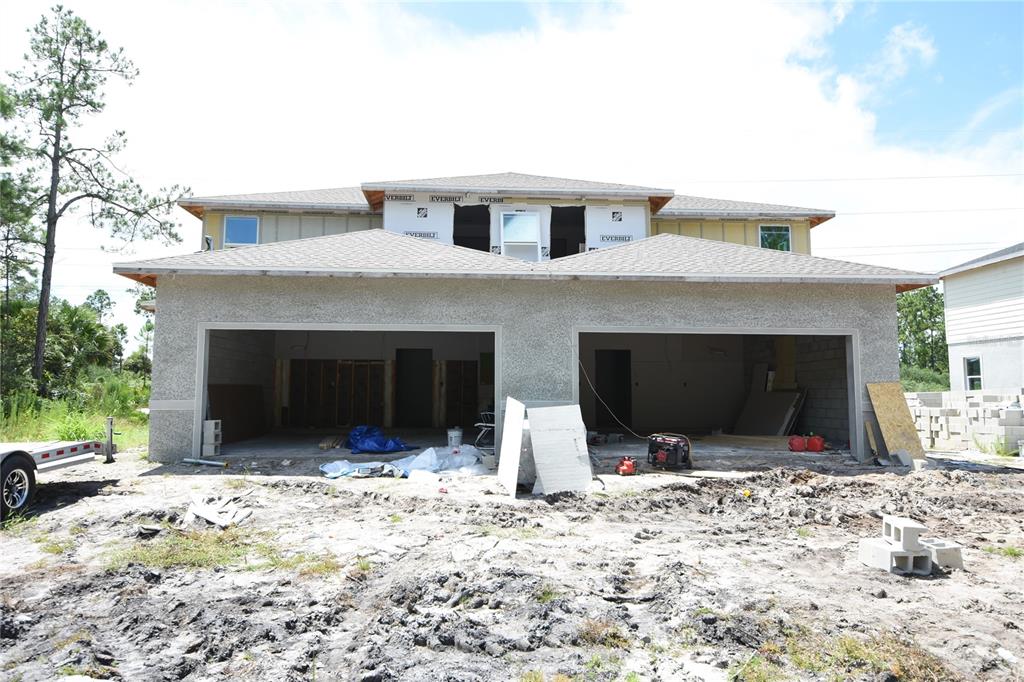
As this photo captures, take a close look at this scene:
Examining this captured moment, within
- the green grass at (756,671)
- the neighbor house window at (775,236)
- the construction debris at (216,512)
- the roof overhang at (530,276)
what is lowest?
the green grass at (756,671)

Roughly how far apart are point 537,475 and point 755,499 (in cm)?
301

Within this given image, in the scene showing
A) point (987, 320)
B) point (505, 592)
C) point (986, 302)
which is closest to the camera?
point (505, 592)

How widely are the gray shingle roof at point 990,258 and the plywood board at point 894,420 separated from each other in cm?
999

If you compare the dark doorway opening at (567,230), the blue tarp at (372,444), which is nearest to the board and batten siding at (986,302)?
the dark doorway opening at (567,230)

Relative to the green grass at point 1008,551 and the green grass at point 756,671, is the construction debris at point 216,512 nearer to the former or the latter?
the green grass at point 756,671

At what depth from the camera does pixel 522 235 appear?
1581 centimetres

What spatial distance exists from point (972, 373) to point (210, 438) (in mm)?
22978

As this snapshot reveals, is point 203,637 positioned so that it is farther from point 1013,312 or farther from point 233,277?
point 1013,312

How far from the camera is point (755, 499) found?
8.12 metres

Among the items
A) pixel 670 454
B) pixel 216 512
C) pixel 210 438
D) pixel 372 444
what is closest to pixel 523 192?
pixel 372 444

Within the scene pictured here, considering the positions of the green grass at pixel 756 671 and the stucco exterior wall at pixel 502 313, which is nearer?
the green grass at pixel 756 671

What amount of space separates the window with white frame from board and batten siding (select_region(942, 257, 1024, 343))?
14868mm

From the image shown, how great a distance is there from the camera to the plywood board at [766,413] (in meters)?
15.0

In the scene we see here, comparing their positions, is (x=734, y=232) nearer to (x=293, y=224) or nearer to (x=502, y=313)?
(x=502, y=313)
